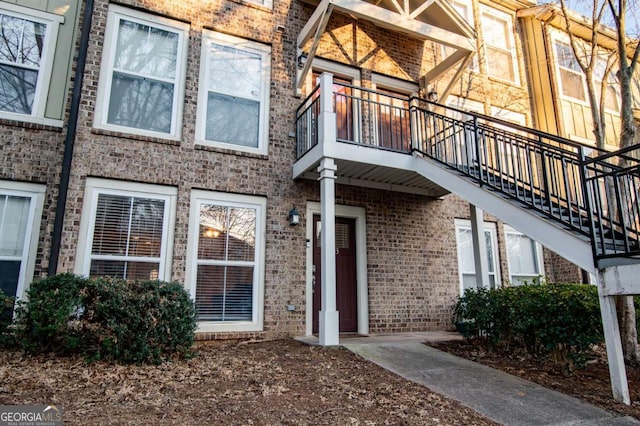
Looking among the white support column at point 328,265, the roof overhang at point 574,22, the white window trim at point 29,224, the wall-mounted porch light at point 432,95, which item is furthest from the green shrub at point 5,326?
the roof overhang at point 574,22

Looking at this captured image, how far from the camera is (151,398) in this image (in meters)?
3.69

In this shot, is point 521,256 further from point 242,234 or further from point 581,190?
point 242,234

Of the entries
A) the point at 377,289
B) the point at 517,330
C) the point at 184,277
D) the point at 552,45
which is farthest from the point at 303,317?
the point at 552,45

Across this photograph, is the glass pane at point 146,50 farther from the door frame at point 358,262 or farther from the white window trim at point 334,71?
the door frame at point 358,262

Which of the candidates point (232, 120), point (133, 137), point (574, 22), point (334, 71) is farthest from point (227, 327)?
point (574, 22)

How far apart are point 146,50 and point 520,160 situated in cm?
657

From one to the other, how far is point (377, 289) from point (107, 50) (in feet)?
20.4

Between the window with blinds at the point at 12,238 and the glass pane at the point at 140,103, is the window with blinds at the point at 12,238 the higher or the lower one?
the lower one

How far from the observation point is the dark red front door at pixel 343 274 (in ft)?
24.6

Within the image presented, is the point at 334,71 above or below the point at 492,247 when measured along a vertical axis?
above

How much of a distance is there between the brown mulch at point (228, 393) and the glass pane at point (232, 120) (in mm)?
3836

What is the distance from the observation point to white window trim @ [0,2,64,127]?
6.28m

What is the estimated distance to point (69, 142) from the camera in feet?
20.2

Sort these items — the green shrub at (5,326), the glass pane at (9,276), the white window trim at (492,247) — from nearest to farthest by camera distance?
1. the green shrub at (5,326)
2. the glass pane at (9,276)
3. the white window trim at (492,247)
